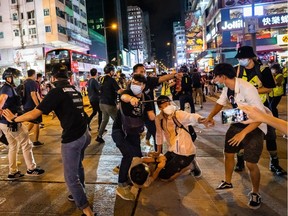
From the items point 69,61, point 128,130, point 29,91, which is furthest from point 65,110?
point 69,61

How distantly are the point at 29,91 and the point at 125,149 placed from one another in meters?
4.05

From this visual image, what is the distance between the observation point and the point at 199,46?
5381 cm

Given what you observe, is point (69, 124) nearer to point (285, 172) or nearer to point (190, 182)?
point (190, 182)

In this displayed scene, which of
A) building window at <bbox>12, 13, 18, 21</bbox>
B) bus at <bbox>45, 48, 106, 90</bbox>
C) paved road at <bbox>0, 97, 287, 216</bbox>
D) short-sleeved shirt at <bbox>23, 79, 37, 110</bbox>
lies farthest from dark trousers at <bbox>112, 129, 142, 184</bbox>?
building window at <bbox>12, 13, 18, 21</bbox>

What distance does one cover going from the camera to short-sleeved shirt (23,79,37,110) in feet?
22.9

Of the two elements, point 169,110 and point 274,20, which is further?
point 274,20

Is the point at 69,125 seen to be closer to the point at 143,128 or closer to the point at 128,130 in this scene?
the point at 128,130

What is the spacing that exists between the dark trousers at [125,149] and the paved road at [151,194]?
35cm

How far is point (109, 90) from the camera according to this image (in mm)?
7051

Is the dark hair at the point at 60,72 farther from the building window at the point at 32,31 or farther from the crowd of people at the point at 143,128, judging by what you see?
the building window at the point at 32,31

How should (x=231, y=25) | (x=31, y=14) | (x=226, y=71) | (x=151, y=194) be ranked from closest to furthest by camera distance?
(x=226, y=71), (x=151, y=194), (x=231, y=25), (x=31, y=14)

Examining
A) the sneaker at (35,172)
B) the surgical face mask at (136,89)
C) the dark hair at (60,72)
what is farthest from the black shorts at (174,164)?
the sneaker at (35,172)

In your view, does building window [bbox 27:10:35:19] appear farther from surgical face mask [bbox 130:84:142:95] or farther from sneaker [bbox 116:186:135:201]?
sneaker [bbox 116:186:135:201]

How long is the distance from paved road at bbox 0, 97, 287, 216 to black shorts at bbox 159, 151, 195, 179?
16cm
